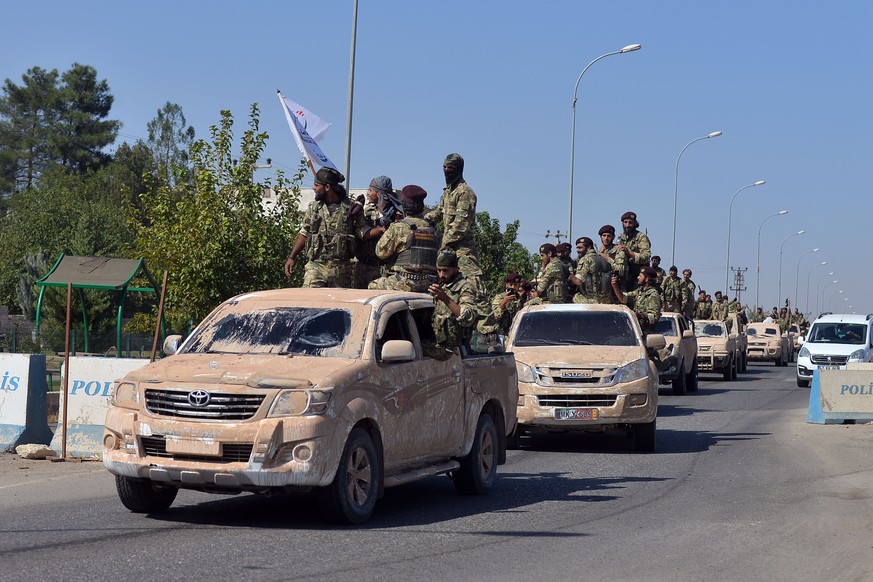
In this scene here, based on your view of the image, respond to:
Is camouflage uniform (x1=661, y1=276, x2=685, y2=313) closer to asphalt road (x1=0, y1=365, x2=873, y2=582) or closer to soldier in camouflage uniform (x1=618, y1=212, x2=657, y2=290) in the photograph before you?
soldier in camouflage uniform (x1=618, y1=212, x2=657, y2=290)

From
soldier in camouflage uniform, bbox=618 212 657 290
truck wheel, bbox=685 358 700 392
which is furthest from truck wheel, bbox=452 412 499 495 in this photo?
truck wheel, bbox=685 358 700 392

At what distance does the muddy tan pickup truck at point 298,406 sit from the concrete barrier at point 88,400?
3.86 m

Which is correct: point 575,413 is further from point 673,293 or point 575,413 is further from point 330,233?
point 673,293

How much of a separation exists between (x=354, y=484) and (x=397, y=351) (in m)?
1.00

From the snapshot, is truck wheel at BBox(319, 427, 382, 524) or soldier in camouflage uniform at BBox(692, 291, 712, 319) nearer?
truck wheel at BBox(319, 427, 382, 524)

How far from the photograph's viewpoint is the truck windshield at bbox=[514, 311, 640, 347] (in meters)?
15.9

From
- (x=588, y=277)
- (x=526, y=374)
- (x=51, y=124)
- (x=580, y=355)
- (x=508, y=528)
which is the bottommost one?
(x=508, y=528)

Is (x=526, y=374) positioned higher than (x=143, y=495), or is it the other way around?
(x=526, y=374)

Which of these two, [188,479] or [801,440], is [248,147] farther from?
[188,479]

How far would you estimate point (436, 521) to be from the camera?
938 centimetres

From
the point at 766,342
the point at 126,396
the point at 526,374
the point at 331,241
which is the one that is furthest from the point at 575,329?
the point at 766,342

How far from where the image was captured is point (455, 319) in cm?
1056

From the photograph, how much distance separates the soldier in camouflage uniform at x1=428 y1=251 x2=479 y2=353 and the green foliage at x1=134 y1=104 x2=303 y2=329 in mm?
15278

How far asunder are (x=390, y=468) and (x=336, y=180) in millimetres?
4093
